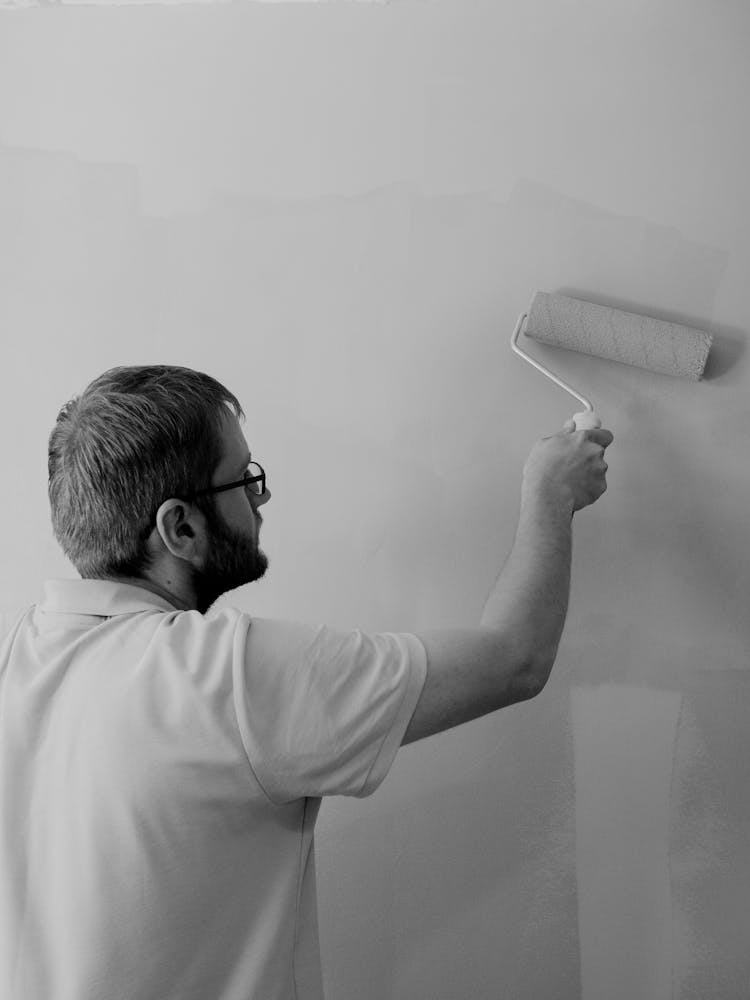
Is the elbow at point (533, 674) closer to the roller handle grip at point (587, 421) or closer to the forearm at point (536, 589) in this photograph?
the forearm at point (536, 589)

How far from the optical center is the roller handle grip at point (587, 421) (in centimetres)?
132

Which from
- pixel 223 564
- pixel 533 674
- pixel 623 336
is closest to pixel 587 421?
pixel 623 336

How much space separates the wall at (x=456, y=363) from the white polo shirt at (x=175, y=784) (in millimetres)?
413

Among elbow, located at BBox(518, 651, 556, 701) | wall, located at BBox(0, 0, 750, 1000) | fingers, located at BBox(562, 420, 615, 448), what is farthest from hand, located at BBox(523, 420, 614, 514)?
elbow, located at BBox(518, 651, 556, 701)

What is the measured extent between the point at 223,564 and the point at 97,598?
0.52 feet

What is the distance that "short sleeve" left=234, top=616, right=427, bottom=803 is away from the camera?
101 cm

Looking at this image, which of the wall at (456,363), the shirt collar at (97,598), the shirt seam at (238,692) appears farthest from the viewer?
the wall at (456,363)

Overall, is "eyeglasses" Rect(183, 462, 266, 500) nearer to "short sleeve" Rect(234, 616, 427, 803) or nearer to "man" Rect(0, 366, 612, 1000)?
"man" Rect(0, 366, 612, 1000)

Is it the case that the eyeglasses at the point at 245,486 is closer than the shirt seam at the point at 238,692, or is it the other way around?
the shirt seam at the point at 238,692

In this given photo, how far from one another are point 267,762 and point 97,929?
0.26 metres

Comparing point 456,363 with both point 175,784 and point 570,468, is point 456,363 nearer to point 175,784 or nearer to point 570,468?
point 570,468

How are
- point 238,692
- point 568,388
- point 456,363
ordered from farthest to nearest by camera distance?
point 456,363 < point 568,388 < point 238,692

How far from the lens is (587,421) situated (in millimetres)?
1321

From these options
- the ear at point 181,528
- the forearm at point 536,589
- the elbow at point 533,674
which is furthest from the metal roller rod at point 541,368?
the ear at point 181,528
